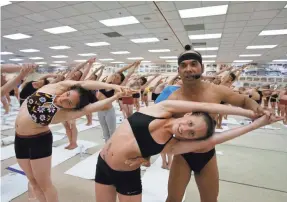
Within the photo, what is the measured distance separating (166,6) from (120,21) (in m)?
1.83

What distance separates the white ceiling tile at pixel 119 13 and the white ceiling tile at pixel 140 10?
15 cm

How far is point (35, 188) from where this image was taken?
6.13 feet

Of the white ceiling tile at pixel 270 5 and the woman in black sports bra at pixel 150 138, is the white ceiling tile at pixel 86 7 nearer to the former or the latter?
the white ceiling tile at pixel 270 5

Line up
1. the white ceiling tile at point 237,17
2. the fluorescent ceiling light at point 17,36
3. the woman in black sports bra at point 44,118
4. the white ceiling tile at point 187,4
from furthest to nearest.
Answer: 1. the fluorescent ceiling light at point 17,36
2. the white ceiling tile at point 237,17
3. the white ceiling tile at point 187,4
4. the woman in black sports bra at point 44,118

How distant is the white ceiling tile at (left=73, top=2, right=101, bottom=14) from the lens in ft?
16.5

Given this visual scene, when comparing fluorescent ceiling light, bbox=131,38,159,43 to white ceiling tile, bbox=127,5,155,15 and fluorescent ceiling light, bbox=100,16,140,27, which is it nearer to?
fluorescent ceiling light, bbox=100,16,140,27

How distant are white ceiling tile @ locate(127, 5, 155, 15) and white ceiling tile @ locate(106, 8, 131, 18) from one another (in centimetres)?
15

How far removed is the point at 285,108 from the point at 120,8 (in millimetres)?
6869

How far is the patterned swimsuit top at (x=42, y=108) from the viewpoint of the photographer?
1.64m

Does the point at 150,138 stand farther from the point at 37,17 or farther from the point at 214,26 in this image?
the point at 37,17

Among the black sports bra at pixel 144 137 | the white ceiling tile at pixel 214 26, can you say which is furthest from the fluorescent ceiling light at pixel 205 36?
the black sports bra at pixel 144 137

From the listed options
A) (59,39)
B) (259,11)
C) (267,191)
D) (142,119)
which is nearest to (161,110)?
(142,119)

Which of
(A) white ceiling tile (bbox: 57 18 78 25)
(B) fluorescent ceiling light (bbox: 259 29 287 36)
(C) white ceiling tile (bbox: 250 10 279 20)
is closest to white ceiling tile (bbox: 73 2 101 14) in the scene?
(A) white ceiling tile (bbox: 57 18 78 25)

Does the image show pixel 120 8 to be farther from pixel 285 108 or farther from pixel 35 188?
pixel 285 108
